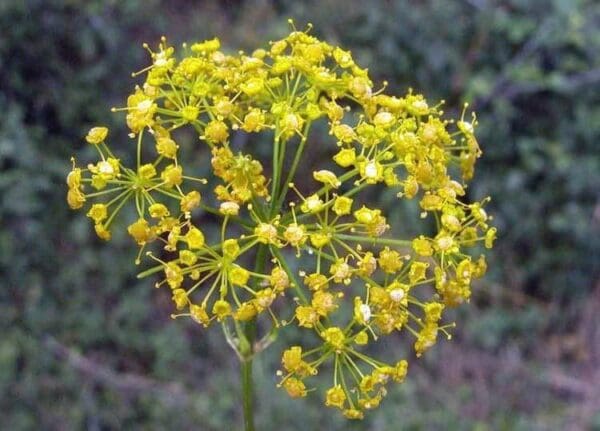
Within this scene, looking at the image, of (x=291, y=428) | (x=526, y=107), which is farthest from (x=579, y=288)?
(x=291, y=428)

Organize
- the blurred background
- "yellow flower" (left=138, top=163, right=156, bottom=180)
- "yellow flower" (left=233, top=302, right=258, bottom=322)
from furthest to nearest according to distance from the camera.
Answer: the blurred background → "yellow flower" (left=138, top=163, right=156, bottom=180) → "yellow flower" (left=233, top=302, right=258, bottom=322)

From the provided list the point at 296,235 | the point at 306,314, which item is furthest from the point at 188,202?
the point at 306,314

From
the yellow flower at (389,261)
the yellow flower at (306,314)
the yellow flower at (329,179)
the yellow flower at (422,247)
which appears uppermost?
the yellow flower at (329,179)

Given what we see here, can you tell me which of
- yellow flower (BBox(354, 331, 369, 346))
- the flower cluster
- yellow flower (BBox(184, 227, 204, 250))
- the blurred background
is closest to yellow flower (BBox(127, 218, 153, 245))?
the flower cluster

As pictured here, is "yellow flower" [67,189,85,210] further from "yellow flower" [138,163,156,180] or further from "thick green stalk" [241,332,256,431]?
"thick green stalk" [241,332,256,431]

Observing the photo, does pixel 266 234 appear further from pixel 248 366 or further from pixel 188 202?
pixel 248 366

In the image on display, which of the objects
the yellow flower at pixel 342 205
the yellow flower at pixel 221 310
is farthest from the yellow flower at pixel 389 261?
the yellow flower at pixel 221 310

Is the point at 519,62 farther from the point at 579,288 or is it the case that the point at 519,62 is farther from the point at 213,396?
the point at 213,396

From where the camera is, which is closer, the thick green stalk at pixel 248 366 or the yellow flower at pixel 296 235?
the yellow flower at pixel 296 235

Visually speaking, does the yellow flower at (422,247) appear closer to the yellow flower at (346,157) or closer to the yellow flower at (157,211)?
the yellow flower at (346,157)
